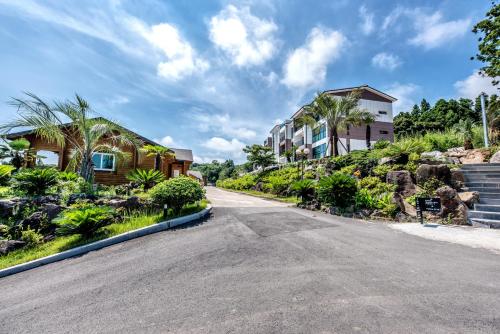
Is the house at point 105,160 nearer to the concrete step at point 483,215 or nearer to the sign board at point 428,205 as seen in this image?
the sign board at point 428,205

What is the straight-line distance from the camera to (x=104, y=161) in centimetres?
1443

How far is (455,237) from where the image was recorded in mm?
5566

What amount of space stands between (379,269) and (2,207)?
35.5ft

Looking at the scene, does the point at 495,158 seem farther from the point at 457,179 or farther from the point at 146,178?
the point at 146,178

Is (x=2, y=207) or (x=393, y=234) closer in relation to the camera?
(x=393, y=234)

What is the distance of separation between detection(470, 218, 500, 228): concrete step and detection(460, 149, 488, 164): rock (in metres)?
5.70

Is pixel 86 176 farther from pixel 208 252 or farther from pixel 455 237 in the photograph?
pixel 455 237

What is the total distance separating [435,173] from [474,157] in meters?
4.57

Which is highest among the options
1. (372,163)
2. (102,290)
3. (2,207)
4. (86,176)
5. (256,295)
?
(372,163)

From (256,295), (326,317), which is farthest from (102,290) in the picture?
(326,317)

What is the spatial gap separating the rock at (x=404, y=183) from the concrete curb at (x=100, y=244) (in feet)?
28.3

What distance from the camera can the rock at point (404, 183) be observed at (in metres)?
8.81

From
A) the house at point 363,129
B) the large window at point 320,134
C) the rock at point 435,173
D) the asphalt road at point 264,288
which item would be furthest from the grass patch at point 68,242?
the large window at point 320,134

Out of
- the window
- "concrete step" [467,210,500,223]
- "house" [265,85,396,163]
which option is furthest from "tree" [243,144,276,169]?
"concrete step" [467,210,500,223]
